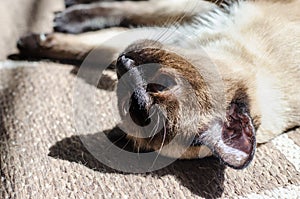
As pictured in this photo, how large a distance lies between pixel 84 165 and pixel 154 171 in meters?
0.19

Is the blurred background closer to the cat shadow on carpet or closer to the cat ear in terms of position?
the cat shadow on carpet

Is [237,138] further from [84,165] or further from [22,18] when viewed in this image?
[22,18]

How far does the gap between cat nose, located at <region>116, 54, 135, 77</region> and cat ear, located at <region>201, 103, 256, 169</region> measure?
0.25 meters

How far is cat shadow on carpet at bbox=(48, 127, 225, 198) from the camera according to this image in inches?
50.9

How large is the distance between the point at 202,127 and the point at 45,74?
0.69 m

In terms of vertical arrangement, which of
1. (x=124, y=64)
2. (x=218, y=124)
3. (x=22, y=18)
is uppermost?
(x=124, y=64)

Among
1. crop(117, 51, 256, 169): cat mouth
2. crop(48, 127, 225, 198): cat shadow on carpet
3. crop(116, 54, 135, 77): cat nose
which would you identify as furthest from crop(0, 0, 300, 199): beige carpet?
crop(116, 54, 135, 77): cat nose

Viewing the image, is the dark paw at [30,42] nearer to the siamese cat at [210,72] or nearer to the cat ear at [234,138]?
the siamese cat at [210,72]

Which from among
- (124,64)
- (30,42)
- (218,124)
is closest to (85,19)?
(30,42)

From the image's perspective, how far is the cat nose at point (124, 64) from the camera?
49.6 inches

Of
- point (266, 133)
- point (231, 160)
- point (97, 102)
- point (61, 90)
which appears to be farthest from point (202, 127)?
point (61, 90)

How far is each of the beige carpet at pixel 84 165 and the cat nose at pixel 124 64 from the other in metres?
0.26

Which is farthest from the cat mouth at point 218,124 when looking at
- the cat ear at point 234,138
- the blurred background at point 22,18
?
the blurred background at point 22,18

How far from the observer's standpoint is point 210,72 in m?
1.34
